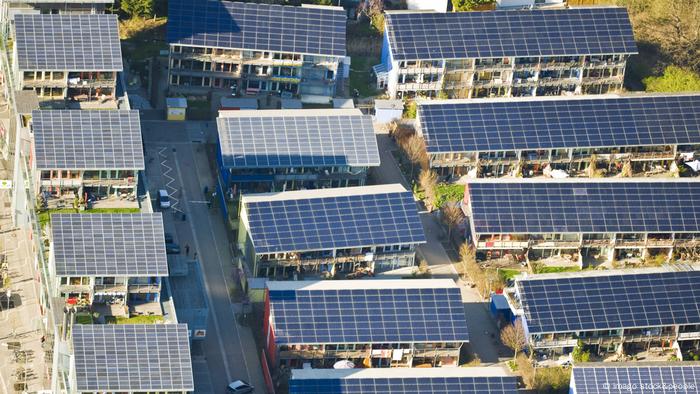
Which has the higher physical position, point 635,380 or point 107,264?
point 107,264

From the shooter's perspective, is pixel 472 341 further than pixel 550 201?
No

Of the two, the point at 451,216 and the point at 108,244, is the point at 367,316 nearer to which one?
the point at 451,216

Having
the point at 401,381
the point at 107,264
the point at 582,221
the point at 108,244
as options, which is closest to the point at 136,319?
the point at 107,264

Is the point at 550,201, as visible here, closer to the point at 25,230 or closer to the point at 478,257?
the point at 478,257

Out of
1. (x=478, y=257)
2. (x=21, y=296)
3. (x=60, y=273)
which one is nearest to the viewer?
(x=60, y=273)

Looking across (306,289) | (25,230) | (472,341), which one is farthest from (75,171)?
(472,341)
